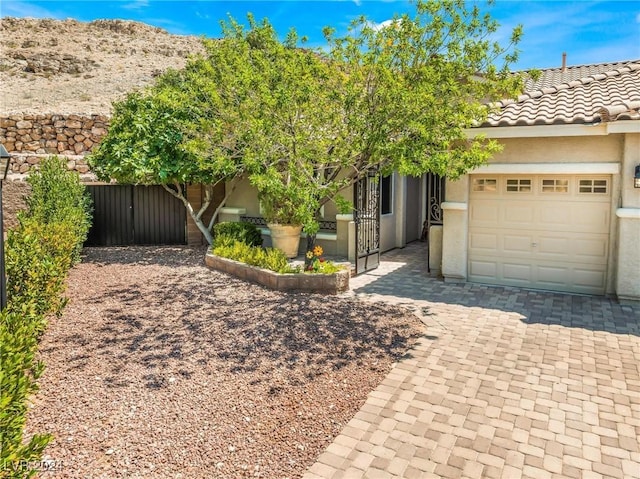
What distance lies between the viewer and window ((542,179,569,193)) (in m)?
9.18

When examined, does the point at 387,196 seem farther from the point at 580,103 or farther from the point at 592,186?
the point at 592,186

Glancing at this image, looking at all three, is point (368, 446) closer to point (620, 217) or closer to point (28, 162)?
point (620, 217)

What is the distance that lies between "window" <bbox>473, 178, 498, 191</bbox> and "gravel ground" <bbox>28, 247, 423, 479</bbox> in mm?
3780

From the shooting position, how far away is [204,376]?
17.5 ft

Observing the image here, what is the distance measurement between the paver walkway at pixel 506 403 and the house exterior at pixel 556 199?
126cm

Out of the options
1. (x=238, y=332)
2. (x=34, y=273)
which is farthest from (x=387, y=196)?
(x=34, y=273)

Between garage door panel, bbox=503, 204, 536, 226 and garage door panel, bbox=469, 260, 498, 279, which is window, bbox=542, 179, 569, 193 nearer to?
garage door panel, bbox=503, 204, 536, 226

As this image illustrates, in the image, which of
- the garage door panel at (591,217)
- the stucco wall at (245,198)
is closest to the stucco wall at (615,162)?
the garage door panel at (591,217)

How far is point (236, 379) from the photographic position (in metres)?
5.29

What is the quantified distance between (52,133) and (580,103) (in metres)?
20.4

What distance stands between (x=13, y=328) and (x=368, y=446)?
3417 millimetres

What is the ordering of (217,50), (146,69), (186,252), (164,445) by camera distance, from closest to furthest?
(164,445) < (217,50) < (186,252) < (146,69)

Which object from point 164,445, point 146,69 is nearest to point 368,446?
point 164,445

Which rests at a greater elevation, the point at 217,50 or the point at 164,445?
the point at 217,50
